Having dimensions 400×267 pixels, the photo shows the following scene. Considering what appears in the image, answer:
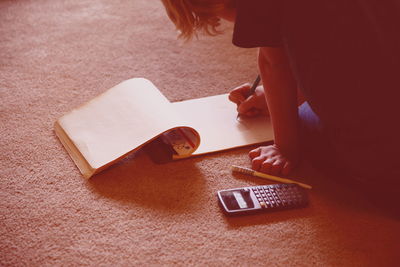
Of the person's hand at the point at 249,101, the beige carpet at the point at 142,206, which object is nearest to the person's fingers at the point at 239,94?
the person's hand at the point at 249,101

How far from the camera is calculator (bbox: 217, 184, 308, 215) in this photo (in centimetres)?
92

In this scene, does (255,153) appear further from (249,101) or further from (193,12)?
(193,12)

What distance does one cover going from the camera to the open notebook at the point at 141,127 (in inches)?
39.1

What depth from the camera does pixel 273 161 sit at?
1.01 metres

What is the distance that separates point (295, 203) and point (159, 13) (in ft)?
3.14

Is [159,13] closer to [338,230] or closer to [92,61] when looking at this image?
[92,61]

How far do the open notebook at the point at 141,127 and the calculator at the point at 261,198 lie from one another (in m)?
0.14

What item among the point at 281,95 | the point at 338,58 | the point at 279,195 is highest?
the point at 338,58

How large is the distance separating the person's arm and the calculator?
0.06 metres

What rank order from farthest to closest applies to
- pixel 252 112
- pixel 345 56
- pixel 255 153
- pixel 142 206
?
pixel 252 112, pixel 255 153, pixel 142 206, pixel 345 56

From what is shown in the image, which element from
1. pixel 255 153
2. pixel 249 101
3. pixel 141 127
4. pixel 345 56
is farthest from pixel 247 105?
pixel 345 56

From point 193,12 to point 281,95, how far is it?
0.25 meters

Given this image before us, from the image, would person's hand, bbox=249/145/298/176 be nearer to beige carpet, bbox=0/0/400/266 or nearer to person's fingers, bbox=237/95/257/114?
beige carpet, bbox=0/0/400/266

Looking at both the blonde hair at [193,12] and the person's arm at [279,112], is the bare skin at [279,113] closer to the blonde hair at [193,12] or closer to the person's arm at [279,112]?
the person's arm at [279,112]
